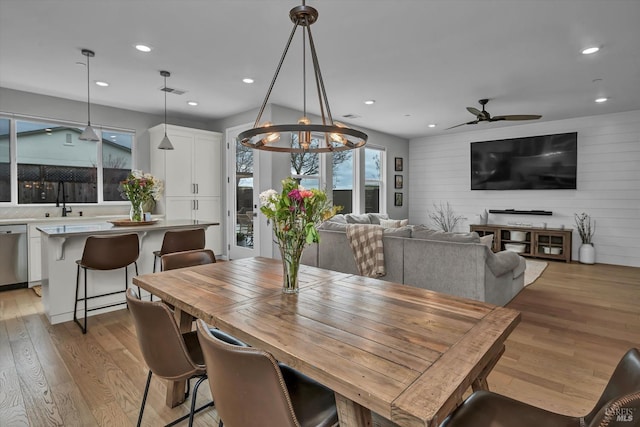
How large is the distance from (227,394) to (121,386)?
163 cm

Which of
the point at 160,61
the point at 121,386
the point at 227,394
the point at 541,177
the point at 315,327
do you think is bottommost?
the point at 121,386

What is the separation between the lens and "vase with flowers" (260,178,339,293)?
Answer: 1.68 m

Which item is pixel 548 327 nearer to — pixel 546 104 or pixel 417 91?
pixel 417 91

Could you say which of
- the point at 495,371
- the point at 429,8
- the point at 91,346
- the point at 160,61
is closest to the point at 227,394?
the point at 495,371

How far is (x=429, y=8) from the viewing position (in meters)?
2.63

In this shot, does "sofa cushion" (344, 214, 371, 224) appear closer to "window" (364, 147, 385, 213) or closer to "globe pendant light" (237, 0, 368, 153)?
"window" (364, 147, 385, 213)

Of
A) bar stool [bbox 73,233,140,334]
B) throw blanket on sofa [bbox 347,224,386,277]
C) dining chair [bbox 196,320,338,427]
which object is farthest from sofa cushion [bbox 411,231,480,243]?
bar stool [bbox 73,233,140,334]

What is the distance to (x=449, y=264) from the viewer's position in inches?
136

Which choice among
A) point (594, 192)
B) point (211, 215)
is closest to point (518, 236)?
point (594, 192)

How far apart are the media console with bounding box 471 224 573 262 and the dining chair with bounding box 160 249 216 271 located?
5991 mm

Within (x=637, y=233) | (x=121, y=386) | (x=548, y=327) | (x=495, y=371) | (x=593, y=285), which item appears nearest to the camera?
(x=121, y=386)

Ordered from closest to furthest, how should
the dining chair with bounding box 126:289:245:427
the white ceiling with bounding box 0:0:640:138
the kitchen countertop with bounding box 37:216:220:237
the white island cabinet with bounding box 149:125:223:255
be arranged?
the dining chair with bounding box 126:289:245:427 → the white ceiling with bounding box 0:0:640:138 → the kitchen countertop with bounding box 37:216:220:237 → the white island cabinet with bounding box 149:125:223:255

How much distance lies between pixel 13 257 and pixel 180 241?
2668 millimetres

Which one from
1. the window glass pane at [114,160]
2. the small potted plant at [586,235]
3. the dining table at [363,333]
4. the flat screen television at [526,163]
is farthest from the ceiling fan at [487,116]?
the window glass pane at [114,160]
